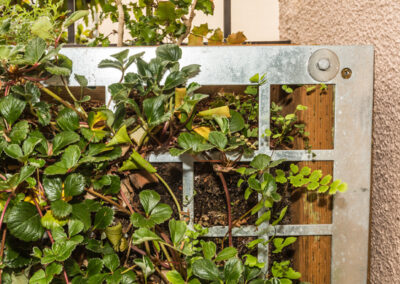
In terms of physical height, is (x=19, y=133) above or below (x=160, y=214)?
above

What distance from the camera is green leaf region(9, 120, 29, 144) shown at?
25.4 inches

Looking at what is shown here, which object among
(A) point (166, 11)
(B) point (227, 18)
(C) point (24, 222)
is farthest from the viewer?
(B) point (227, 18)

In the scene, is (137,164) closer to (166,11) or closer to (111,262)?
(111,262)

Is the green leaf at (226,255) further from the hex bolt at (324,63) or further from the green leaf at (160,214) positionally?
the hex bolt at (324,63)

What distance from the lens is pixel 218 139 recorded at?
68 centimetres

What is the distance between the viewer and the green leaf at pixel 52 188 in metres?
0.64

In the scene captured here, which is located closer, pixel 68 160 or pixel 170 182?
pixel 68 160

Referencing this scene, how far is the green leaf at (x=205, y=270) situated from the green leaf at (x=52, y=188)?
299 millimetres

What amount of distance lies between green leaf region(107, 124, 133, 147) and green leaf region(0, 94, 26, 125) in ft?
0.60

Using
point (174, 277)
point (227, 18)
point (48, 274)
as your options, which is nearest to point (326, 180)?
point (174, 277)

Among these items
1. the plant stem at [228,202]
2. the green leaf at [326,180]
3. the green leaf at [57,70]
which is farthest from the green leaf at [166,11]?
the green leaf at [326,180]

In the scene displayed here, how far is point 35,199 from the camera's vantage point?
2.15 feet

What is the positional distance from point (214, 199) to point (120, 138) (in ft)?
0.84

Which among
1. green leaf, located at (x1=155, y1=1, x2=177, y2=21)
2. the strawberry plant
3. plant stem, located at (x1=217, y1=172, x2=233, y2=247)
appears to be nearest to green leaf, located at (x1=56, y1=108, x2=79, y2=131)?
the strawberry plant
